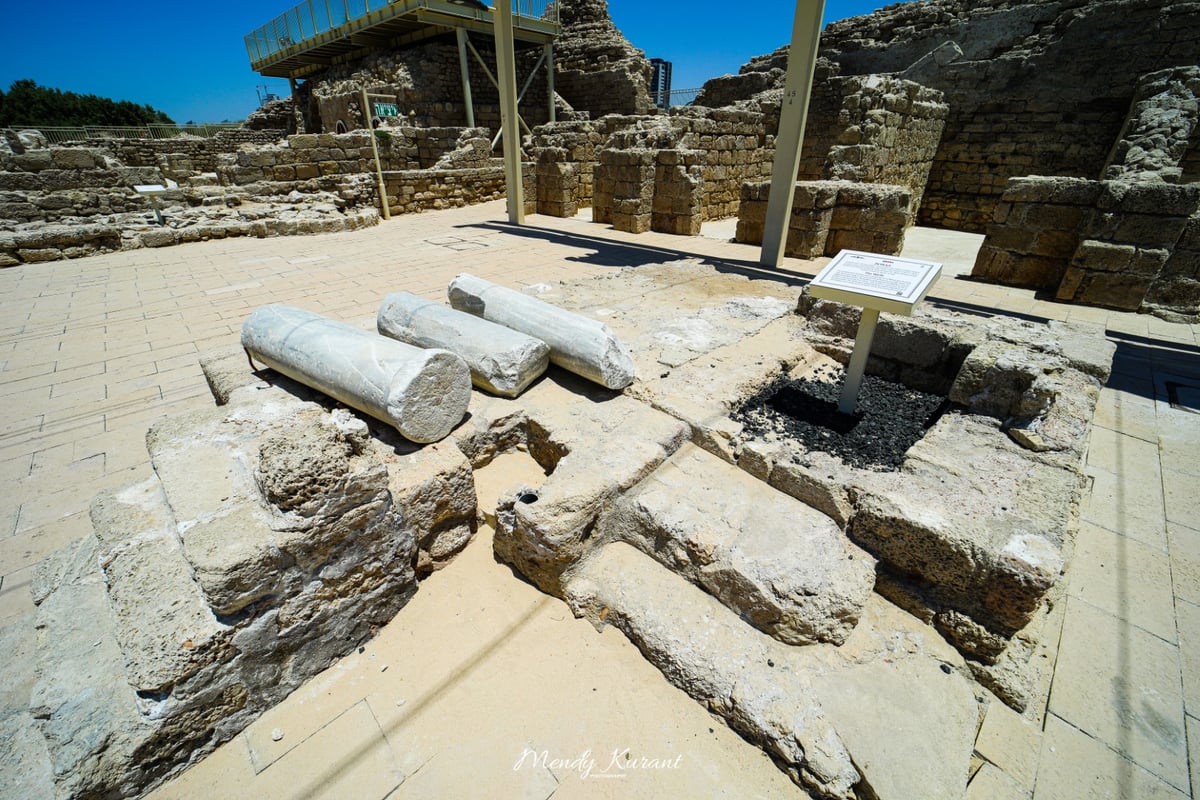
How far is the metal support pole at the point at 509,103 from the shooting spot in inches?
378

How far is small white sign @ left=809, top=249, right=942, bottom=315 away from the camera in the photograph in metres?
2.99

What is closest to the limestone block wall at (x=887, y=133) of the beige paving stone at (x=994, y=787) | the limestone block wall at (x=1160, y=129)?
the limestone block wall at (x=1160, y=129)

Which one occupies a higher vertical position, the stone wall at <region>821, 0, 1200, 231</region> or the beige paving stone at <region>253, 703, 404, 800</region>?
the stone wall at <region>821, 0, 1200, 231</region>

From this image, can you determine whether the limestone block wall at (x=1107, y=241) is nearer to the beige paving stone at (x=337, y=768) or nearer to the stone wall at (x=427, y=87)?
the beige paving stone at (x=337, y=768)

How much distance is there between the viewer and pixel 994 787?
1.91 meters

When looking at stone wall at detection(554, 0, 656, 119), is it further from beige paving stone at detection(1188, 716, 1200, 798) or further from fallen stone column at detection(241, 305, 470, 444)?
beige paving stone at detection(1188, 716, 1200, 798)

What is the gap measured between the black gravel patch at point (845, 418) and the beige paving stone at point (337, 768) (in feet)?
8.45

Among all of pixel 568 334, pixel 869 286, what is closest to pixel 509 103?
pixel 568 334

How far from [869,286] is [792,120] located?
5259mm

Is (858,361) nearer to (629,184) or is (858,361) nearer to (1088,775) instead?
(1088,775)

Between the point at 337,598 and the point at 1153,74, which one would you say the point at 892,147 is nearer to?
the point at 1153,74

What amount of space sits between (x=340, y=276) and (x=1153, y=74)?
1524 centimetres

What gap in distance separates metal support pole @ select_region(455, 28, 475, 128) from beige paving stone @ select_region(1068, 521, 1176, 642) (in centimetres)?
2089

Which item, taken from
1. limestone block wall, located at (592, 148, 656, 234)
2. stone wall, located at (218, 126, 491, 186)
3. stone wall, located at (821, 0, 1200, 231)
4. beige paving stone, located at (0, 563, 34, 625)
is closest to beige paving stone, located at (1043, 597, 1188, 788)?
beige paving stone, located at (0, 563, 34, 625)
